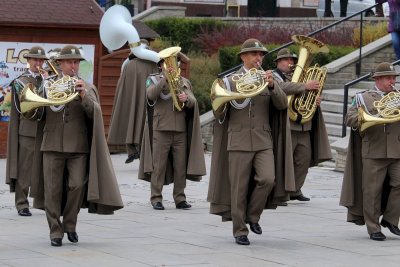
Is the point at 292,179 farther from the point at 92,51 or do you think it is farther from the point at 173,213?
→ the point at 92,51

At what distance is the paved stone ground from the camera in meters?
11.4

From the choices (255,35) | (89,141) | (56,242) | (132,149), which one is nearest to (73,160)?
(89,141)

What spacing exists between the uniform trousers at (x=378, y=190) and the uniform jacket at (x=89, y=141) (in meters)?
2.53

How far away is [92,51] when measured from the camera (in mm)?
22047

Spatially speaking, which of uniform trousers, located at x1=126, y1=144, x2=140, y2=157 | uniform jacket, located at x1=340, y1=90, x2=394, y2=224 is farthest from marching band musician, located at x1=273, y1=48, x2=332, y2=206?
uniform trousers, located at x1=126, y1=144, x2=140, y2=157

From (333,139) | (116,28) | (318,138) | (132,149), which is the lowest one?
(333,139)

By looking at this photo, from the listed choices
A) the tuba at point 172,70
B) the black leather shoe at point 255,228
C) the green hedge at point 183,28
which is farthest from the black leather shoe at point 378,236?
the green hedge at point 183,28

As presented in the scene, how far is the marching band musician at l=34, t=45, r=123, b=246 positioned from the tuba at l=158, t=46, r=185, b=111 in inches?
114

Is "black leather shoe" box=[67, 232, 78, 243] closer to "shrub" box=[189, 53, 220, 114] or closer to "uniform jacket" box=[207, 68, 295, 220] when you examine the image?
"uniform jacket" box=[207, 68, 295, 220]

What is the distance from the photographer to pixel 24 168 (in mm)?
14820

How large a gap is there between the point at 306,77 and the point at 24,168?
11.8ft

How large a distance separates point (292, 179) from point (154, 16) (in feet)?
69.4

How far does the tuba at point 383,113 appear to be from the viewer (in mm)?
12656

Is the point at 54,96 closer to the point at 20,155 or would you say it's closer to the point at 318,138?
the point at 20,155
